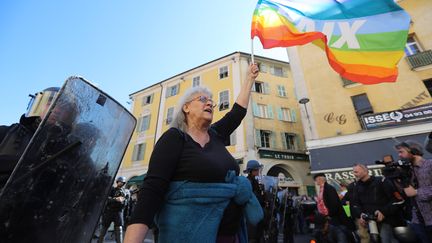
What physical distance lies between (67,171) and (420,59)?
15001 mm

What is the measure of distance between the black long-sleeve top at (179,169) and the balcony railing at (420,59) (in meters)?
14.1

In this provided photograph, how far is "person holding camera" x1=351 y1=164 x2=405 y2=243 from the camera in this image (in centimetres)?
317

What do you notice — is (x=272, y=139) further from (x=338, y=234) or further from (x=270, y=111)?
(x=338, y=234)

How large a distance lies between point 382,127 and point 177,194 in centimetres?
1248

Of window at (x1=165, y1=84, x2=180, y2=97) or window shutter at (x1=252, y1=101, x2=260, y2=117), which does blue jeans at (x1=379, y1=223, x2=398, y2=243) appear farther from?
window at (x1=165, y1=84, x2=180, y2=97)

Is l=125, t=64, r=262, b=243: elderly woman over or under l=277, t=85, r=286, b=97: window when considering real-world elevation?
under

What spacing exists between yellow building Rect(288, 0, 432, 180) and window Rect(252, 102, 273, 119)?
490 cm

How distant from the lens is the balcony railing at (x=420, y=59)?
424 inches

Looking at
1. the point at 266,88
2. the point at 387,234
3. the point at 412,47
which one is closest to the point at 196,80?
the point at 266,88

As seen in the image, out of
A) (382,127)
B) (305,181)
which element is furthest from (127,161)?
(382,127)

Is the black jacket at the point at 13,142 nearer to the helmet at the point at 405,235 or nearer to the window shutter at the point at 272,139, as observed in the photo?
the helmet at the point at 405,235

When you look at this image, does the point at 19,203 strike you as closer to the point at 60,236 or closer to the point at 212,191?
the point at 60,236

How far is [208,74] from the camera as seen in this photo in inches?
837

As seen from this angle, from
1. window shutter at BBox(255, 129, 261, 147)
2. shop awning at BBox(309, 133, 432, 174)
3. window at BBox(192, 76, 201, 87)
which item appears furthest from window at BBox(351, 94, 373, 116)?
window at BBox(192, 76, 201, 87)
